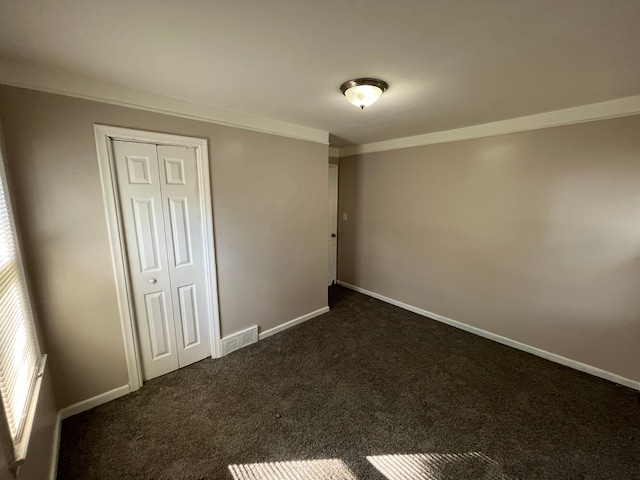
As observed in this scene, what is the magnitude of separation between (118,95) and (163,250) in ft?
3.78

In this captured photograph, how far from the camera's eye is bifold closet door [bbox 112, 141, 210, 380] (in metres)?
2.00

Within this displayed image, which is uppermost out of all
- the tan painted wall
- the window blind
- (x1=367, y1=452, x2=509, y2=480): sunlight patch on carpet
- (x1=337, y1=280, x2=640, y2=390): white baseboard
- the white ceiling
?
the white ceiling

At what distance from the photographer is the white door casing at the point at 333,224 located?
420 cm

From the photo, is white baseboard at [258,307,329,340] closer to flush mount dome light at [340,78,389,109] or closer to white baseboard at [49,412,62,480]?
white baseboard at [49,412,62,480]

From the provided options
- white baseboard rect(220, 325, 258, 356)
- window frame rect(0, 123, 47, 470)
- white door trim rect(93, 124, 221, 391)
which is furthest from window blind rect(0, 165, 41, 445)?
white baseboard rect(220, 325, 258, 356)

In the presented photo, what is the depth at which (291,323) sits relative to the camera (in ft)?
10.5

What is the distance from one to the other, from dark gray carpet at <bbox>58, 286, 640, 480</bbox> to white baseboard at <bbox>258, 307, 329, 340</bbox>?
213 millimetres

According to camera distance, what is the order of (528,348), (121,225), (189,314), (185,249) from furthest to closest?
(528,348) < (189,314) < (185,249) < (121,225)

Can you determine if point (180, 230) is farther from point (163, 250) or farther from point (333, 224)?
point (333, 224)

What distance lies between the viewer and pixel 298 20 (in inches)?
45.0

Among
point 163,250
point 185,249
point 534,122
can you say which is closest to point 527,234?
point 534,122

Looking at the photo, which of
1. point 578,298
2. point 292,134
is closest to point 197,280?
point 292,134

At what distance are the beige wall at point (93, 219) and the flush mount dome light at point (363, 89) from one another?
3.73ft

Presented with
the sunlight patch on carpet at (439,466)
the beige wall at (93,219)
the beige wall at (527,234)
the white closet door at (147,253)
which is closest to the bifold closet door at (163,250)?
the white closet door at (147,253)
